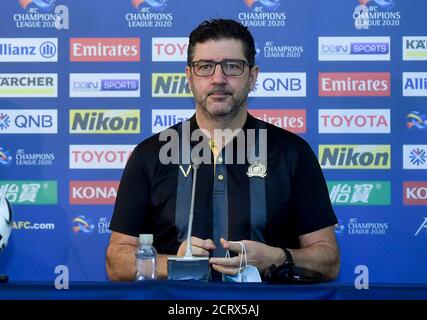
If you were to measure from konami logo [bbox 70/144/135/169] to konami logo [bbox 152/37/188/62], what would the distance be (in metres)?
0.49

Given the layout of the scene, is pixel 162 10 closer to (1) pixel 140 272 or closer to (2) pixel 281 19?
(2) pixel 281 19

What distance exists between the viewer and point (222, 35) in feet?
8.83

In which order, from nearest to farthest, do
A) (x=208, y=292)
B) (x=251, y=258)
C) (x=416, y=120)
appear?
(x=208, y=292) → (x=251, y=258) → (x=416, y=120)

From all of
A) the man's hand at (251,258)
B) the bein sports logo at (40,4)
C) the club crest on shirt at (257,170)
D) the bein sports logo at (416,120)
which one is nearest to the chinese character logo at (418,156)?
the bein sports logo at (416,120)

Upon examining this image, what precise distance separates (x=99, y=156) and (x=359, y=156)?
132 cm

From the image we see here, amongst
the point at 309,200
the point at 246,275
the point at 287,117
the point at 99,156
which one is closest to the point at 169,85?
the point at 99,156

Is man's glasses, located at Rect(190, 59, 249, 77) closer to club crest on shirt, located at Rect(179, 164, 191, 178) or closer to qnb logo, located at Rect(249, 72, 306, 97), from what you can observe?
club crest on shirt, located at Rect(179, 164, 191, 178)

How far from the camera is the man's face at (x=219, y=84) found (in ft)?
8.65

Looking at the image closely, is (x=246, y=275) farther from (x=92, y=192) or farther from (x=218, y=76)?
(x=92, y=192)

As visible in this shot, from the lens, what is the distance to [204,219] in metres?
2.65

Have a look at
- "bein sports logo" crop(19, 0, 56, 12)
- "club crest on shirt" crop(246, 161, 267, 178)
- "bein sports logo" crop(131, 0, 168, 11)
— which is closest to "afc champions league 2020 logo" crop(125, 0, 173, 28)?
"bein sports logo" crop(131, 0, 168, 11)

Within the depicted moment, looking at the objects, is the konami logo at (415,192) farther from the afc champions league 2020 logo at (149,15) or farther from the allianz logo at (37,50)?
the allianz logo at (37,50)

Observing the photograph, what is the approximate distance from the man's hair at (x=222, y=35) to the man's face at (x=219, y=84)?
0.02 meters
